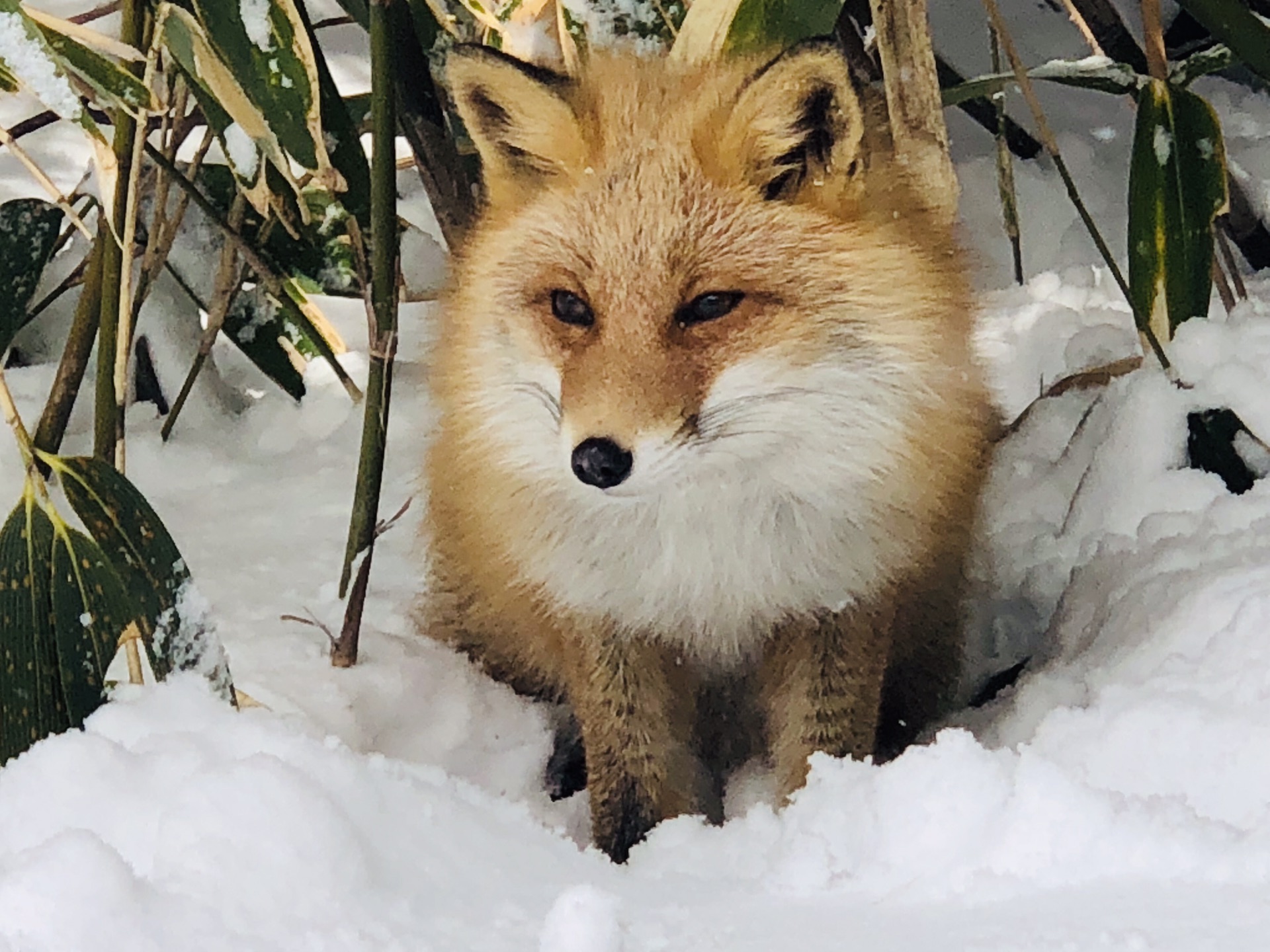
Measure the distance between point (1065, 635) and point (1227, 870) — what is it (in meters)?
0.66

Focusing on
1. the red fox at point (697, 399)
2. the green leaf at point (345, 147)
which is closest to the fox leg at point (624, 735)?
the red fox at point (697, 399)

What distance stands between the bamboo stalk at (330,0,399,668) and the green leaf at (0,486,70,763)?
1.06 feet

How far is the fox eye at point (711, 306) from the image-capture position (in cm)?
103

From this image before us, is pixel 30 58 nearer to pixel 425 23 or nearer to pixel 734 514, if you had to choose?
pixel 425 23

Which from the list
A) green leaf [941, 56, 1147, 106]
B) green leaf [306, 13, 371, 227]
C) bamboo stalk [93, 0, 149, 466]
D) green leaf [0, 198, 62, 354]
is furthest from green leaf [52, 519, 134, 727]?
green leaf [941, 56, 1147, 106]

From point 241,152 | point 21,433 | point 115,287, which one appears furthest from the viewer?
point 241,152

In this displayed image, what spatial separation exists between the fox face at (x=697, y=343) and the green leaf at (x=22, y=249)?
678mm

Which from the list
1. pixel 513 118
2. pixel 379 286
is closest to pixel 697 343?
pixel 513 118

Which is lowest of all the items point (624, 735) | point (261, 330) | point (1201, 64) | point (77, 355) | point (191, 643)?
point (624, 735)

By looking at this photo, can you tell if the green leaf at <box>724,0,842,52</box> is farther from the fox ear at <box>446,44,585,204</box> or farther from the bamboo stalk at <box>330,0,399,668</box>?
the bamboo stalk at <box>330,0,399,668</box>

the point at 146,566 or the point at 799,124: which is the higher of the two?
the point at 799,124

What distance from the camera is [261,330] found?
6.08ft

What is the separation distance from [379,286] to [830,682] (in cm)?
61

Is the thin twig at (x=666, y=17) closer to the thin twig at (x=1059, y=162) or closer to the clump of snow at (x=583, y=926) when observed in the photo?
the thin twig at (x=1059, y=162)
